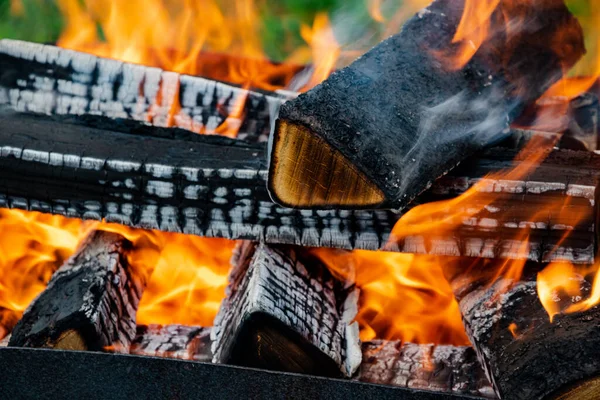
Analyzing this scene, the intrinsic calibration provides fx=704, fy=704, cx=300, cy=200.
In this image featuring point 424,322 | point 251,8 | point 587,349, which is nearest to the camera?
point 587,349

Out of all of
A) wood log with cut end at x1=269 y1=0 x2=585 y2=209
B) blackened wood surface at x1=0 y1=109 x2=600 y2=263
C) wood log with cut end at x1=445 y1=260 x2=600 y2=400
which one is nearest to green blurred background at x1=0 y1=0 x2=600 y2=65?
wood log with cut end at x1=269 y1=0 x2=585 y2=209

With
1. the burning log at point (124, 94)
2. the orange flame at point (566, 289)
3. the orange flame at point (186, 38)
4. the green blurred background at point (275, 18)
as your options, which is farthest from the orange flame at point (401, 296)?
Answer: the green blurred background at point (275, 18)

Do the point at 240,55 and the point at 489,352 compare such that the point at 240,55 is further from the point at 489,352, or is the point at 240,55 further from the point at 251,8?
the point at 489,352

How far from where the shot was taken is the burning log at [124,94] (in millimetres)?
2256

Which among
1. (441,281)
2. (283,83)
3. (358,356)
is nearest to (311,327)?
(358,356)

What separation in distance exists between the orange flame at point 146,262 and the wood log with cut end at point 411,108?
620mm

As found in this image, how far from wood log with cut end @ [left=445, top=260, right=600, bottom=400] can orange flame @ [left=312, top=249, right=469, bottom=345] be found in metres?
0.16

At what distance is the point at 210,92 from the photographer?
2.26 m

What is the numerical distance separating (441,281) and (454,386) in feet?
1.38

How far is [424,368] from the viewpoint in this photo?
1.76 m

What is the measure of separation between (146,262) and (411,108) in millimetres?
925

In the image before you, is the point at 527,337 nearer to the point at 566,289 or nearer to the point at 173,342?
the point at 566,289

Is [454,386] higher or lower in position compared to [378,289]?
lower

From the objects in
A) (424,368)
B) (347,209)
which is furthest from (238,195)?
(424,368)
